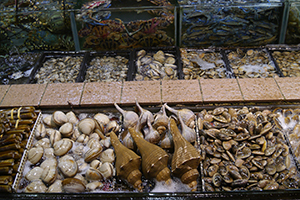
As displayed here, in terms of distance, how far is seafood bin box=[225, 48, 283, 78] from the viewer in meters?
3.08

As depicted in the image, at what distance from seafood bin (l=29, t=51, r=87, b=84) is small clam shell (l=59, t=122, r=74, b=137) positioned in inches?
35.8

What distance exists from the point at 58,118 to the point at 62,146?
1.05ft

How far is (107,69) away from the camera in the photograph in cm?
330

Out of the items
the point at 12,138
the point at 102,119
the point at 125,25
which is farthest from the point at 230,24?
the point at 12,138

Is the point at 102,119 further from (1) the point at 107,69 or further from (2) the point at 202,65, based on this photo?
(2) the point at 202,65

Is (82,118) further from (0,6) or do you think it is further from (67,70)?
(0,6)

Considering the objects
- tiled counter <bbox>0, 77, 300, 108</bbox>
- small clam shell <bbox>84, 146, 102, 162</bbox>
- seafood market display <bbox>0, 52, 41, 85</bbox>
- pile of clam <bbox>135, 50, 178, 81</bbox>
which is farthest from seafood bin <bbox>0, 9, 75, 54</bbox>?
small clam shell <bbox>84, 146, 102, 162</bbox>

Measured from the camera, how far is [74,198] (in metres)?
1.73

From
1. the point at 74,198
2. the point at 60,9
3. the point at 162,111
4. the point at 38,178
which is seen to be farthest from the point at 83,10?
the point at 74,198

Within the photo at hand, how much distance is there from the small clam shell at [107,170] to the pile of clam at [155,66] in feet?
4.31

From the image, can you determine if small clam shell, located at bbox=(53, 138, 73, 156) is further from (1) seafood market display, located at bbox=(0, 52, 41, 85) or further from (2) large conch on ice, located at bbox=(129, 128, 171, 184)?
(1) seafood market display, located at bbox=(0, 52, 41, 85)

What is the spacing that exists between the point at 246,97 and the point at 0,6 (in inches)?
134

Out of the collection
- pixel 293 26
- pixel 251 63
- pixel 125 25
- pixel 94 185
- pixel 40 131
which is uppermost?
pixel 125 25

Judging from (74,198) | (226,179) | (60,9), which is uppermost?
(60,9)
